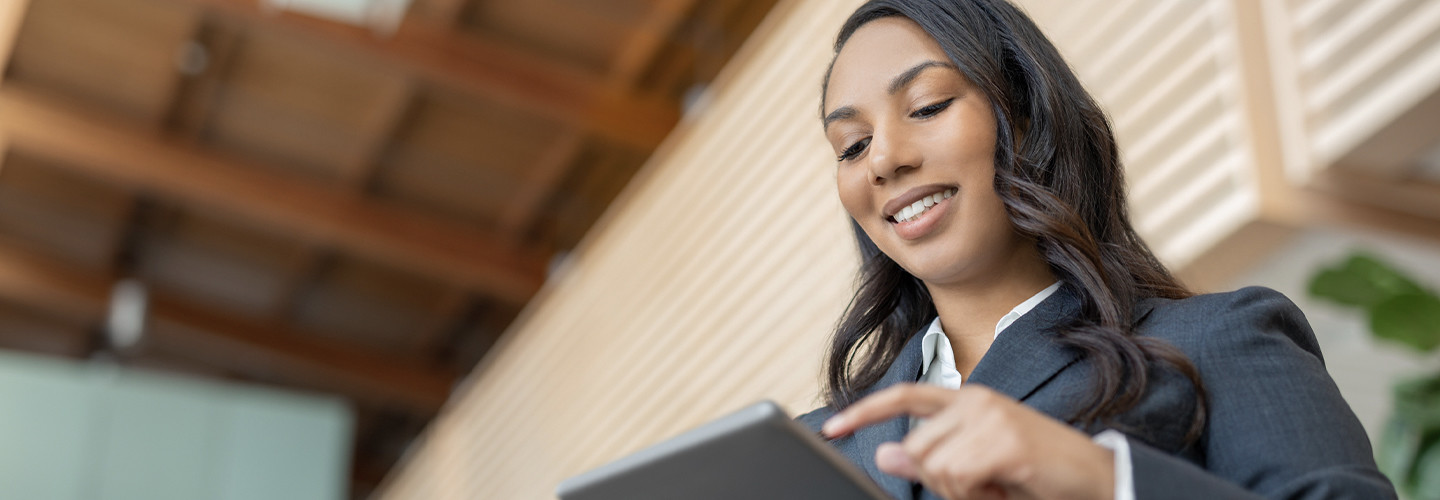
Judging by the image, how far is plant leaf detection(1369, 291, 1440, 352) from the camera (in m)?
1.90

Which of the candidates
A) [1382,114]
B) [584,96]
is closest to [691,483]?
[1382,114]

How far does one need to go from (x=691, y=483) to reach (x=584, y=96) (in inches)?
243

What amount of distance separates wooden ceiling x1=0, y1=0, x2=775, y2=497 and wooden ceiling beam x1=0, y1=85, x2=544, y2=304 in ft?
0.04

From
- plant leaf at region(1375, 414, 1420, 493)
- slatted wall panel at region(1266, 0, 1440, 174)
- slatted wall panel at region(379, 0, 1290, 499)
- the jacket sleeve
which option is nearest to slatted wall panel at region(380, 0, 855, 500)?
slatted wall panel at region(379, 0, 1290, 499)

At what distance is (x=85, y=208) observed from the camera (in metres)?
8.87

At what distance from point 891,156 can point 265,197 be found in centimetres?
725

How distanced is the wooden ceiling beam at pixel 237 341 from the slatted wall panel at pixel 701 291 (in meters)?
2.87

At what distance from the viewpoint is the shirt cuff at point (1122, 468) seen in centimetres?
90

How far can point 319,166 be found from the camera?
8094 millimetres

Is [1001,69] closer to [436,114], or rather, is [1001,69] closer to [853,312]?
[853,312]

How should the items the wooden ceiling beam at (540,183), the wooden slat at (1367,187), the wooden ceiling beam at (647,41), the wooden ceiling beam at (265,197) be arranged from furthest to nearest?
the wooden ceiling beam at (265,197) → the wooden ceiling beam at (540,183) → the wooden ceiling beam at (647,41) → the wooden slat at (1367,187)

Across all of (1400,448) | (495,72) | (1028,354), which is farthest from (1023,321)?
(495,72)

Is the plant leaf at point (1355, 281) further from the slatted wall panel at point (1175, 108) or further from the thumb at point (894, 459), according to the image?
the thumb at point (894, 459)

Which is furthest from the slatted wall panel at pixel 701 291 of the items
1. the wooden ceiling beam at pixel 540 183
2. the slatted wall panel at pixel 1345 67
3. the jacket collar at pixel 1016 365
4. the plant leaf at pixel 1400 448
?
the jacket collar at pixel 1016 365
